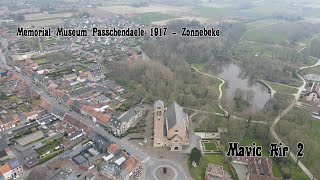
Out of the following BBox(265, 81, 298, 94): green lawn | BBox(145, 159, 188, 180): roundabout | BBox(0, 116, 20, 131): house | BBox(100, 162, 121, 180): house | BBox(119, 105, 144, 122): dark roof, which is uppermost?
BBox(265, 81, 298, 94): green lawn

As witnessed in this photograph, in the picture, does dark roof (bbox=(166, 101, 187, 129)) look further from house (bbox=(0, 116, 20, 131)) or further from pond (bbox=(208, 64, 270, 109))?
house (bbox=(0, 116, 20, 131))

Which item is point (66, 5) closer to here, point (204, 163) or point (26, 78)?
point (26, 78)

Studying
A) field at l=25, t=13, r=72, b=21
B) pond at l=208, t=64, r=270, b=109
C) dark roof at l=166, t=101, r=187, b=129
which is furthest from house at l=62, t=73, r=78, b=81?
field at l=25, t=13, r=72, b=21

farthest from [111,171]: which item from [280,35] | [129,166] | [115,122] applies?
[280,35]

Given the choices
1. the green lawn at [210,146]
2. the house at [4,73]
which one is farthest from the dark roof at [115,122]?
the house at [4,73]

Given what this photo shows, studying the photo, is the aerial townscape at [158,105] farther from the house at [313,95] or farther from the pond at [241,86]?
the pond at [241,86]

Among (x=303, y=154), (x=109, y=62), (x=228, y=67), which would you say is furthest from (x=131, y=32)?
(x=303, y=154)

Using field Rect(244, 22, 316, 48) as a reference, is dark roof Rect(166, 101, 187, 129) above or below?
below
